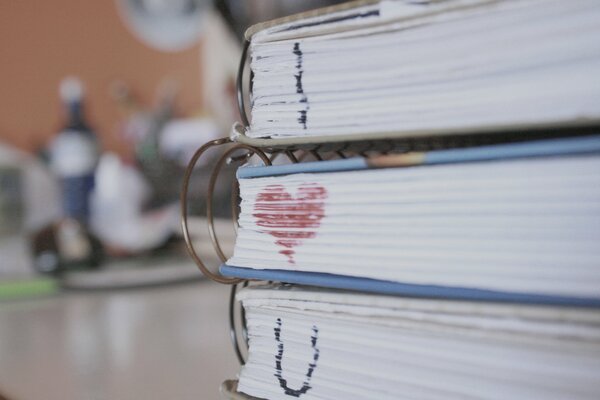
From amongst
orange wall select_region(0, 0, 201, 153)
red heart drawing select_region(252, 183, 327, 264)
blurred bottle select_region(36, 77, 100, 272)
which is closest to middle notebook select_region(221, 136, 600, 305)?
red heart drawing select_region(252, 183, 327, 264)

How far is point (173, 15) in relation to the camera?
5.12 feet

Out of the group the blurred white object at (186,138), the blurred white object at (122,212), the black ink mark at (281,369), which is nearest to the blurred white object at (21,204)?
the blurred white object at (122,212)

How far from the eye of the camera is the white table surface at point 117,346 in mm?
485

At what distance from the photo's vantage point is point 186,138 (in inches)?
57.3

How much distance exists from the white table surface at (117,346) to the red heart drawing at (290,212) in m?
0.17

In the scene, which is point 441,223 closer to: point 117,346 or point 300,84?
point 300,84

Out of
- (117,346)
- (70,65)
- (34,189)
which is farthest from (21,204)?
(117,346)

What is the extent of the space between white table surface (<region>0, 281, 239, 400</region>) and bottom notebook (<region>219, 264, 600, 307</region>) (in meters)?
0.15

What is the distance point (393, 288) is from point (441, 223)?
0.13ft

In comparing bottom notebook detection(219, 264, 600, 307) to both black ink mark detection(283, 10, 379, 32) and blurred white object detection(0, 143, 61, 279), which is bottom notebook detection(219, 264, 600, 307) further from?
blurred white object detection(0, 143, 61, 279)

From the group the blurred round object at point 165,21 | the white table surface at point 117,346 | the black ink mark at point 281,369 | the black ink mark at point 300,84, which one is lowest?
the white table surface at point 117,346

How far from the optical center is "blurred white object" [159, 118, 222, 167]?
1443 mm

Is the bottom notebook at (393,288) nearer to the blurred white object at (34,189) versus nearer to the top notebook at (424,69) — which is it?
the top notebook at (424,69)

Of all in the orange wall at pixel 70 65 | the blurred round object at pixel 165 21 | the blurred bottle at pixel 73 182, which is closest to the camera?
the blurred bottle at pixel 73 182
